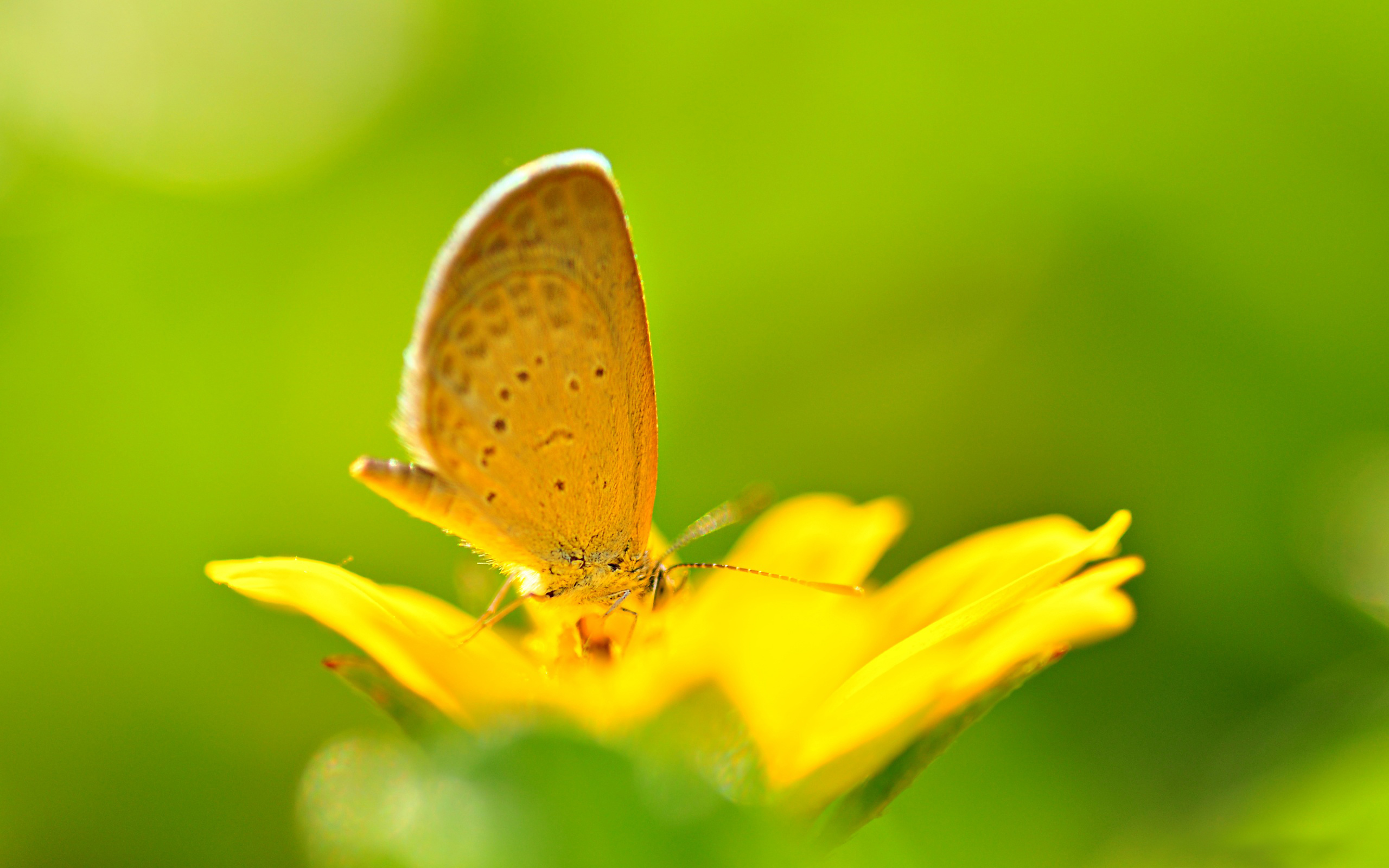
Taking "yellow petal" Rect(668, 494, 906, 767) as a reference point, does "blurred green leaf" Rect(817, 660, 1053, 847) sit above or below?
below

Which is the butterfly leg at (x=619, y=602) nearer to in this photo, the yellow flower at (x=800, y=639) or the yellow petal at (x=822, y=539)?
the yellow flower at (x=800, y=639)

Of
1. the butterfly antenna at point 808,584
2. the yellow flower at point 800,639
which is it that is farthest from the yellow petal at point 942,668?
the butterfly antenna at point 808,584

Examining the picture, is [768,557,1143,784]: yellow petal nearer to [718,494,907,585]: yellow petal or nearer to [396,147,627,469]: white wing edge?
[718,494,907,585]: yellow petal

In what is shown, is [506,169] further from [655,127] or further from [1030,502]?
[1030,502]

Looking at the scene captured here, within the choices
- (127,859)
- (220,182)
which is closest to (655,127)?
(220,182)

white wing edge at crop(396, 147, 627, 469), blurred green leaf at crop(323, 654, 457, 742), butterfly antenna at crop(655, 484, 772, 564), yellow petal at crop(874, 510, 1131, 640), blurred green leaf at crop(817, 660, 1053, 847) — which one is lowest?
blurred green leaf at crop(817, 660, 1053, 847)

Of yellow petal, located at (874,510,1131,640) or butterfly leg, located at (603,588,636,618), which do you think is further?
butterfly leg, located at (603,588,636,618)

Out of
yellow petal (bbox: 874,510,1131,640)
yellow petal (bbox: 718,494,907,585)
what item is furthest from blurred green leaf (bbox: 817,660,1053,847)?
yellow petal (bbox: 718,494,907,585)
